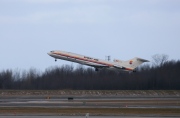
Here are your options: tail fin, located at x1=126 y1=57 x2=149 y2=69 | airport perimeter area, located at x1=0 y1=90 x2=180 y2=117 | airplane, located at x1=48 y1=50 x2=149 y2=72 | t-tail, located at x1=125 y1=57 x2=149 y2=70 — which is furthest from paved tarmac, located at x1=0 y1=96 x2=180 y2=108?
tail fin, located at x1=126 y1=57 x2=149 y2=69

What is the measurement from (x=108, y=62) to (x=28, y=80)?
44698 millimetres

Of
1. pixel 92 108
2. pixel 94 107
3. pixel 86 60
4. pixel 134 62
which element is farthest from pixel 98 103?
pixel 134 62

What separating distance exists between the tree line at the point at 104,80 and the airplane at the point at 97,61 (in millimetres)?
8959

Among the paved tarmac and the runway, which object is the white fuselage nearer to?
the paved tarmac

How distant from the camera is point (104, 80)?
378 feet

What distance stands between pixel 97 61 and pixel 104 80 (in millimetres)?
20620

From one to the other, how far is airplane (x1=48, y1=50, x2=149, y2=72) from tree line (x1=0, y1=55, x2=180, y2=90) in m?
8.96

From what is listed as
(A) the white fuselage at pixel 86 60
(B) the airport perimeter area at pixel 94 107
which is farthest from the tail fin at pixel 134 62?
(B) the airport perimeter area at pixel 94 107

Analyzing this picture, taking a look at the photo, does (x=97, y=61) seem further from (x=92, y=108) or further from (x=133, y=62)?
(x=92, y=108)

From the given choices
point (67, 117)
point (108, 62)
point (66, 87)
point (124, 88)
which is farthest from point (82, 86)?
point (67, 117)

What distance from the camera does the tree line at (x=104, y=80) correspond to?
10744cm

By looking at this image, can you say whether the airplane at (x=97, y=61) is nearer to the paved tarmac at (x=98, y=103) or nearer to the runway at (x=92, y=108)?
the paved tarmac at (x=98, y=103)

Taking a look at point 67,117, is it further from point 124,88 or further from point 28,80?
point 28,80

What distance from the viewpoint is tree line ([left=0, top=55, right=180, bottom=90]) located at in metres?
107
